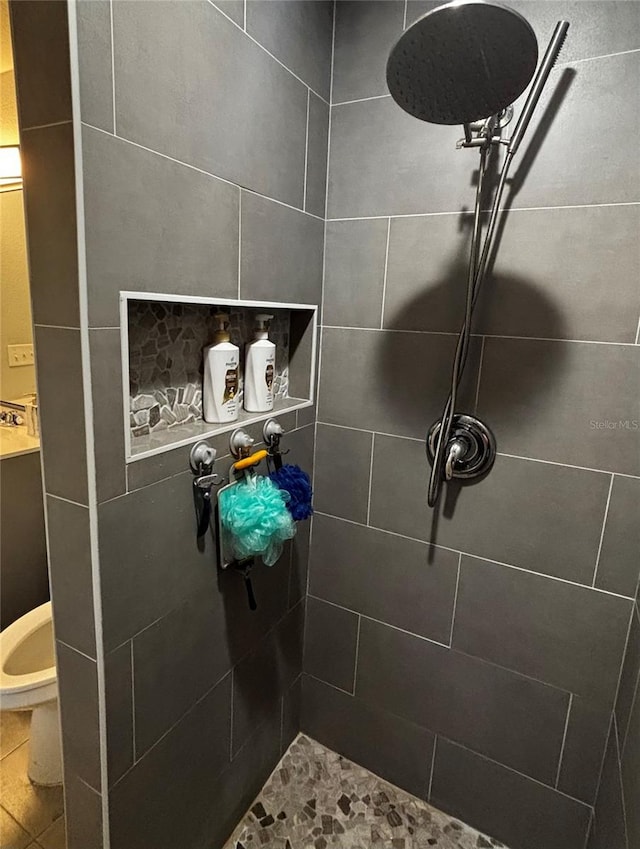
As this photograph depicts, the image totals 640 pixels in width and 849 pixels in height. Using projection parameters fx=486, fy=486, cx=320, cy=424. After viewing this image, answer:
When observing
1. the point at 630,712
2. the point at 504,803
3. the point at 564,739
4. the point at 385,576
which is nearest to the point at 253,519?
the point at 385,576

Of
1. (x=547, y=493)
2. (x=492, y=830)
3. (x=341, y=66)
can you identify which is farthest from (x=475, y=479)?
(x=341, y=66)

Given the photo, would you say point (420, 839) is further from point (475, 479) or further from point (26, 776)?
point (26, 776)

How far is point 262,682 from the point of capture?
1406mm

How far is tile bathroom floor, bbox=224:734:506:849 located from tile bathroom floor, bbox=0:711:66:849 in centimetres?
50

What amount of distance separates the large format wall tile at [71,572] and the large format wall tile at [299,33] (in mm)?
1018

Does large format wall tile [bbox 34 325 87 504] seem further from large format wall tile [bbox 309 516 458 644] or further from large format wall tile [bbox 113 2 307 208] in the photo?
large format wall tile [bbox 309 516 458 644]

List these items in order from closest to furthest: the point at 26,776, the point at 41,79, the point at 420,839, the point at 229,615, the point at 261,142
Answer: the point at 41,79 < the point at 261,142 < the point at 229,615 < the point at 420,839 < the point at 26,776

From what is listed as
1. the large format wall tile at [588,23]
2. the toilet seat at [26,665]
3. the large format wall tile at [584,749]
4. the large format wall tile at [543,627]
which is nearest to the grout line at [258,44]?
the large format wall tile at [588,23]

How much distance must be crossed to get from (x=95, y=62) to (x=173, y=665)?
110 centimetres

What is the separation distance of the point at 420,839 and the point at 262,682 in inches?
23.9

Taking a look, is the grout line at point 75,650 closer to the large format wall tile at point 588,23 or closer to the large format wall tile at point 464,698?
the large format wall tile at point 464,698
